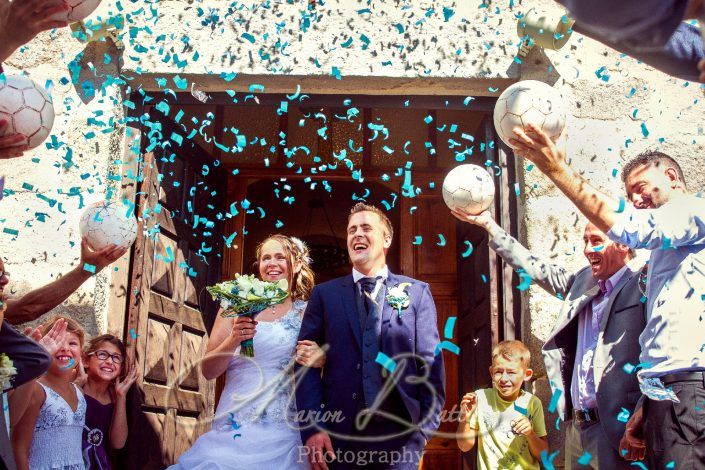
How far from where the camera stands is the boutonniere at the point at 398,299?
411 centimetres

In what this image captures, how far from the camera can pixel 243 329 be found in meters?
4.22

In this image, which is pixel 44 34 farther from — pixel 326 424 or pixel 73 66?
pixel 326 424

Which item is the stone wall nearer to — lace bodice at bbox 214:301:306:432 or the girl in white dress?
the girl in white dress

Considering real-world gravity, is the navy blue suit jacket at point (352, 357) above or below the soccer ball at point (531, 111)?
below

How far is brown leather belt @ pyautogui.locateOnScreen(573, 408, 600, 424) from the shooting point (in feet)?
12.4

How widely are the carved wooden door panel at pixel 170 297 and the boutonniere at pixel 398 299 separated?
1.93 m

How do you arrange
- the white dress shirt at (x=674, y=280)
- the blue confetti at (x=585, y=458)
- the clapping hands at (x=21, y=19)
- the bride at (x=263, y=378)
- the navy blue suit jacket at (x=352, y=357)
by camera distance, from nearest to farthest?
the clapping hands at (x=21, y=19)
the white dress shirt at (x=674, y=280)
the blue confetti at (x=585, y=458)
the navy blue suit jacket at (x=352, y=357)
the bride at (x=263, y=378)

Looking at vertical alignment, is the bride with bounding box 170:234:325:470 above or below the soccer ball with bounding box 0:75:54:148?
below

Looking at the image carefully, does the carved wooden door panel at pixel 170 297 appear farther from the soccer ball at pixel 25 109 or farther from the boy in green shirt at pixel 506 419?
the boy in green shirt at pixel 506 419

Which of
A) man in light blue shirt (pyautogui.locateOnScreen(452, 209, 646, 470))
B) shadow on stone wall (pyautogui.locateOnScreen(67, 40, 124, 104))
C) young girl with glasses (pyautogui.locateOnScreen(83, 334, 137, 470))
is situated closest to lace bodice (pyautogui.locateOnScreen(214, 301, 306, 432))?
young girl with glasses (pyautogui.locateOnScreen(83, 334, 137, 470))

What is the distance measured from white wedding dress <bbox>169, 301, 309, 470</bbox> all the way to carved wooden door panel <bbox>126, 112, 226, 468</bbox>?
3.15 feet

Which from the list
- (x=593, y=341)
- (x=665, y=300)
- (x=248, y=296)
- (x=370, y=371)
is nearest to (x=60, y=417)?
(x=248, y=296)

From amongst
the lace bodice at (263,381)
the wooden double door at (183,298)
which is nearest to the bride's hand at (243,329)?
the lace bodice at (263,381)

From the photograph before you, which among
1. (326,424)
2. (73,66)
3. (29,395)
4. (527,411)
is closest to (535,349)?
Result: (527,411)
